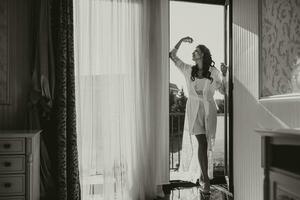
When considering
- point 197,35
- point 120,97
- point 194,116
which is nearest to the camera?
point 120,97

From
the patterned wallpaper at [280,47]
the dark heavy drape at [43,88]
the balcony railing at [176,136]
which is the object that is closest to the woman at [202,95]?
the balcony railing at [176,136]

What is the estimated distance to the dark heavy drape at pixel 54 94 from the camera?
244 centimetres

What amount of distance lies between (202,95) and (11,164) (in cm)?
206

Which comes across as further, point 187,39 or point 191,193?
point 187,39

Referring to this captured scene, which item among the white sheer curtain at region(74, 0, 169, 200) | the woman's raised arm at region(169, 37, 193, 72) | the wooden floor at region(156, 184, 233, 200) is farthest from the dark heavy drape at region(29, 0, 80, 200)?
the woman's raised arm at region(169, 37, 193, 72)

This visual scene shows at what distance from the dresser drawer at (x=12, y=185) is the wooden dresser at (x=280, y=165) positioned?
67.1 inches

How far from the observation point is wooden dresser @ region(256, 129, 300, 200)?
4.65 ft

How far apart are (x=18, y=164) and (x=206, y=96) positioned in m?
2.04

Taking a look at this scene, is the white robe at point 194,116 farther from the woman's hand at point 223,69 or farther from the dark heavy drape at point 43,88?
the dark heavy drape at point 43,88

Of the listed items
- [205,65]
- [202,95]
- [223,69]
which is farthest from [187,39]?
[202,95]

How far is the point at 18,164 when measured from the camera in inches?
79.2

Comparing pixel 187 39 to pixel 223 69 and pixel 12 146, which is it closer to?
pixel 223 69

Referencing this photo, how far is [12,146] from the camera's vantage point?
2.00 meters

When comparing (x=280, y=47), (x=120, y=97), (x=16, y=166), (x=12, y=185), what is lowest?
(x=12, y=185)
